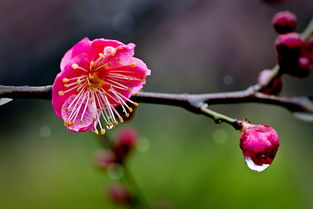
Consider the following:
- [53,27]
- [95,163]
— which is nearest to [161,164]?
[95,163]

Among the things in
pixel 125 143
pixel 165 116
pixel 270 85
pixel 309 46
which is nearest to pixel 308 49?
pixel 309 46

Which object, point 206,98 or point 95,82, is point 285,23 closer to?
point 206,98

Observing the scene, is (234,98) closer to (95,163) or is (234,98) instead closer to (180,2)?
(95,163)

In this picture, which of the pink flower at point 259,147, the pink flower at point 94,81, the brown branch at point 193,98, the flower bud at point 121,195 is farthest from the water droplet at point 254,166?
the flower bud at point 121,195

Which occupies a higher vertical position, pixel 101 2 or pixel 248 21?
pixel 248 21

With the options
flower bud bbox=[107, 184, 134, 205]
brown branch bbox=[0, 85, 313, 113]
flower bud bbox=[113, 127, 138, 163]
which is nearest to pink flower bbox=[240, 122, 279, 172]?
brown branch bbox=[0, 85, 313, 113]

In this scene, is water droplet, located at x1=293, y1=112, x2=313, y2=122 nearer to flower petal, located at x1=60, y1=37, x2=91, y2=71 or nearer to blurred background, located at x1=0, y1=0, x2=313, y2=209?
flower petal, located at x1=60, y1=37, x2=91, y2=71
